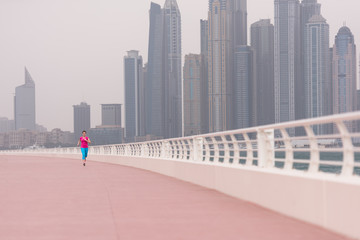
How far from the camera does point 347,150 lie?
26.5 ft

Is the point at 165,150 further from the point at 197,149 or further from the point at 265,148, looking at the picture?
the point at 265,148

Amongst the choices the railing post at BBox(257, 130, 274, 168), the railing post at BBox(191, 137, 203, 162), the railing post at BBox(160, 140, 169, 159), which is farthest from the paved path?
the railing post at BBox(160, 140, 169, 159)

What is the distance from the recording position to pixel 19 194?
13680mm

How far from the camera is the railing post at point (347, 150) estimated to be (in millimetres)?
8047

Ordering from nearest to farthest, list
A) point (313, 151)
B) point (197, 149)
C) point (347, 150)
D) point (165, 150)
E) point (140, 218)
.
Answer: point (347, 150), point (313, 151), point (140, 218), point (197, 149), point (165, 150)

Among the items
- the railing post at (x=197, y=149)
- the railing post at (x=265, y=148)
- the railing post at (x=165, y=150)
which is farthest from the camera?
the railing post at (x=165, y=150)

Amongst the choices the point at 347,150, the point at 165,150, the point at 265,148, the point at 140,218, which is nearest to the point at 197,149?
the point at 165,150

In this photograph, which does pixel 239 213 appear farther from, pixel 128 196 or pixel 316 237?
pixel 128 196

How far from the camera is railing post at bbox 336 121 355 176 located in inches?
317

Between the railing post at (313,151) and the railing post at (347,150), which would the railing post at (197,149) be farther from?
the railing post at (347,150)

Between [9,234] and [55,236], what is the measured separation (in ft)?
2.04

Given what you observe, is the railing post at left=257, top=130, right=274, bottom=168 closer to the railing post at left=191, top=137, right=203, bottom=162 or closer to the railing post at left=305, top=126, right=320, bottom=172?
the railing post at left=305, top=126, right=320, bottom=172

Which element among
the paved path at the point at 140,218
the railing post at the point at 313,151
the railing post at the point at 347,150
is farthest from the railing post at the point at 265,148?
the railing post at the point at 347,150

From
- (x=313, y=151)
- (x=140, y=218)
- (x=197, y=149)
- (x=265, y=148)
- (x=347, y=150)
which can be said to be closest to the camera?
(x=347, y=150)
